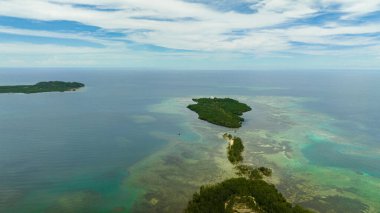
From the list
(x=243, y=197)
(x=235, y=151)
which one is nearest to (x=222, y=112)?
(x=235, y=151)

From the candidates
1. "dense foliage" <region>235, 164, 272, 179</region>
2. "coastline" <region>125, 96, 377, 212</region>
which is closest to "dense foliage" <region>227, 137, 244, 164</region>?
"coastline" <region>125, 96, 377, 212</region>

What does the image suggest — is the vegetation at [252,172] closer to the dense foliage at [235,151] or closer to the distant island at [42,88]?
the dense foliage at [235,151]

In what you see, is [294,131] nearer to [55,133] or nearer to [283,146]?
[283,146]

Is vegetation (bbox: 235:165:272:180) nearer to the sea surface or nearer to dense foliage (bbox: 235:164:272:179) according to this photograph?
dense foliage (bbox: 235:164:272:179)

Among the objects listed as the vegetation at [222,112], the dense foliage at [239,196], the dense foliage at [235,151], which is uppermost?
the vegetation at [222,112]

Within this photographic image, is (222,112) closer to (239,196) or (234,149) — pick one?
(234,149)

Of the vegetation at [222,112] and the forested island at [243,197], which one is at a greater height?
the vegetation at [222,112]

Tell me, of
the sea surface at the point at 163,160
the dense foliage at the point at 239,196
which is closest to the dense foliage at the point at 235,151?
the sea surface at the point at 163,160
